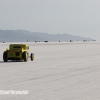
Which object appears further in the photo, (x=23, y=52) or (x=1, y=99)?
(x=23, y=52)

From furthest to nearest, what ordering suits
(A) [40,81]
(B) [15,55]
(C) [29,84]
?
(B) [15,55] → (A) [40,81] → (C) [29,84]

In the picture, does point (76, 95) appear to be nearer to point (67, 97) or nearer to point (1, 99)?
point (67, 97)

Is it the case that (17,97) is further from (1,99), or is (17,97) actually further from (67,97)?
(67,97)

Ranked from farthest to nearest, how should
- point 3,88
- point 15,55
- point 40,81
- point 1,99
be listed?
point 15,55
point 40,81
point 3,88
point 1,99

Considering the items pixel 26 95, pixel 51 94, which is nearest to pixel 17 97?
pixel 26 95

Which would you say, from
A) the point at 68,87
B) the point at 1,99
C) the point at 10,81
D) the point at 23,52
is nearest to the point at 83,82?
the point at 68,87

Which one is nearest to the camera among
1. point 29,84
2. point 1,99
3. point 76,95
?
point 1,99

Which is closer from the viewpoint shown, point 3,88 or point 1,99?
point 1,99

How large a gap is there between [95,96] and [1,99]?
2.78 metres

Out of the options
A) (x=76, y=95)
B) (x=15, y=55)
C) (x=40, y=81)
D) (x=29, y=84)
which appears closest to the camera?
(x=76, y=95)

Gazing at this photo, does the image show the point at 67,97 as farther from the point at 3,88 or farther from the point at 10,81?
the point at 10,81

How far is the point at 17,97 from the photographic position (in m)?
7.36

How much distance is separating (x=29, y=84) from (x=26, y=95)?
189cm

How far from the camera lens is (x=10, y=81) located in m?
10.2
